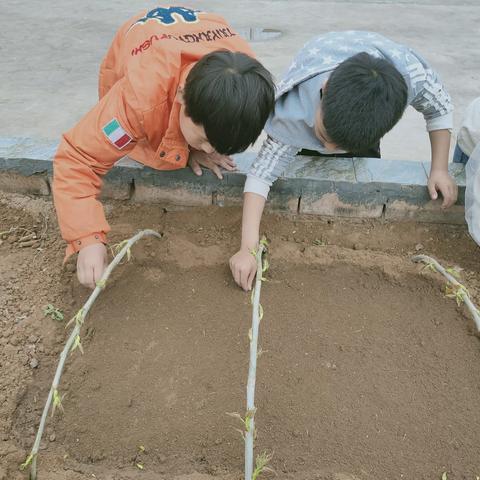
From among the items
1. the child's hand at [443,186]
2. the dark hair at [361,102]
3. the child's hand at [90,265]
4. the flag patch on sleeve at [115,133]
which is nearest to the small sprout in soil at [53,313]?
the child's hand at [90,265]

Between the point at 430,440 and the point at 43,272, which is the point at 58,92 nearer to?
the point at 43,272

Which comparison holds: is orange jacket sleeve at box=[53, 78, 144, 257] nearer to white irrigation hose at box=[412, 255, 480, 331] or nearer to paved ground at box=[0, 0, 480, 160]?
white irrigation hose at box=[412, 255, 480, 331]

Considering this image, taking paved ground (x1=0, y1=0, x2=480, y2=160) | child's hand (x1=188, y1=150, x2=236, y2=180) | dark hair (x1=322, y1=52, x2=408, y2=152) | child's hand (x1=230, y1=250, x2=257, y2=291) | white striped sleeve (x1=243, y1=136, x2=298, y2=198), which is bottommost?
paved ground (x1=0, y1=0, x2=480, y2=160)

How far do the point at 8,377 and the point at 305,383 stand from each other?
114 centimetres

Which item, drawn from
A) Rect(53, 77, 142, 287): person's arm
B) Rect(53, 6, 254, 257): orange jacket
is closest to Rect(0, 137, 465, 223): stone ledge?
Rect(53, 6, 254, 257): orange jacket

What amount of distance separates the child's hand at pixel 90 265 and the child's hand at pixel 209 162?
0.78 m

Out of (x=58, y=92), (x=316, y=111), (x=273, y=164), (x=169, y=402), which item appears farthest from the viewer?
(x=58, y=92)

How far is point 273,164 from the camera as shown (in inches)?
90.6

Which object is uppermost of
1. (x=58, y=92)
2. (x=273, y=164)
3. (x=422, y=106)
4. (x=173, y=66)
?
(x=173, y=66)

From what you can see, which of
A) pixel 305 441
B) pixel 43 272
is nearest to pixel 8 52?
pixel 43 272

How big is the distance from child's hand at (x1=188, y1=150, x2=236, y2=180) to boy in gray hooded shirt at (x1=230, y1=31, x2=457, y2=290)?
13.3 inches

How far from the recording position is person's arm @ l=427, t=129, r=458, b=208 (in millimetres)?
2496

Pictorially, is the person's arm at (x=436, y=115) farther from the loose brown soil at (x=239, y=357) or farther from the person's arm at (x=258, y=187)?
the person's arm at (x=258, y=187)

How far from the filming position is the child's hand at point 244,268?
2.13m
